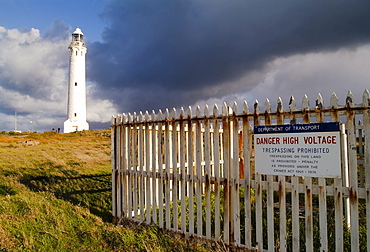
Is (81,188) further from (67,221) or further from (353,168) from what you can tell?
(353,168)

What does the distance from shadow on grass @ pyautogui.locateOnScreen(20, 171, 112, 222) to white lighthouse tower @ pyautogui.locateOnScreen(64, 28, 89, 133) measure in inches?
1492

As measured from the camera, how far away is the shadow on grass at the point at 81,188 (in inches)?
315

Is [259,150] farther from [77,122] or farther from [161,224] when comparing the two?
[77,122]

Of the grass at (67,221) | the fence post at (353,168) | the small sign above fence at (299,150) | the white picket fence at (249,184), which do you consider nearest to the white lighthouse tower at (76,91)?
the grass at (67,221)

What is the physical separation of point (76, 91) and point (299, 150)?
48075 millimetres

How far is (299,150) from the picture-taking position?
4348 mm

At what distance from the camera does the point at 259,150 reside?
475 cm

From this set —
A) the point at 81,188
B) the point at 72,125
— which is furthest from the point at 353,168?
the point at 72,125

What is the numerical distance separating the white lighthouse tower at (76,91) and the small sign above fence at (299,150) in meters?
47.1

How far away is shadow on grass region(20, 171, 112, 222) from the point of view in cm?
800

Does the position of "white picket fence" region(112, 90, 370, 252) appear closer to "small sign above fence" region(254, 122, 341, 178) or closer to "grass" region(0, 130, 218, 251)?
"small sign above fence" region(254, 122, 341, 178)

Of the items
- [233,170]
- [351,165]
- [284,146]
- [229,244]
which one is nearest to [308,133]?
[284,146]

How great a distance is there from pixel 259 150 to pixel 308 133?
0.83 metres

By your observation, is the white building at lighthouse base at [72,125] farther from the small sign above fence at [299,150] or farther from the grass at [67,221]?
the small sign above fence at [299,150]
